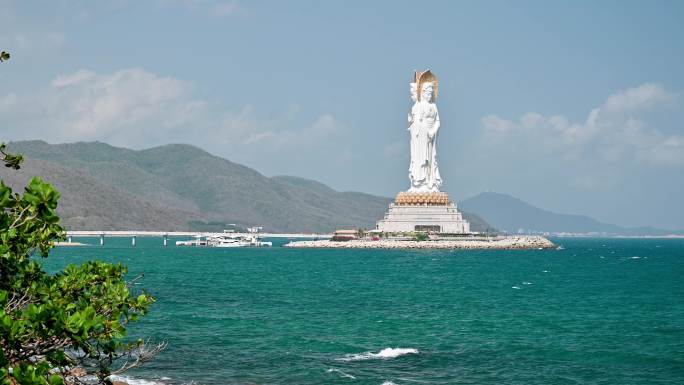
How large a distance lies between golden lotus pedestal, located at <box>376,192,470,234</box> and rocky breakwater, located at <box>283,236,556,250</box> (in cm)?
295

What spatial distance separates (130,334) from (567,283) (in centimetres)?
4585

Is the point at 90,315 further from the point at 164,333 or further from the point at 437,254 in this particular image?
the point at 437,254

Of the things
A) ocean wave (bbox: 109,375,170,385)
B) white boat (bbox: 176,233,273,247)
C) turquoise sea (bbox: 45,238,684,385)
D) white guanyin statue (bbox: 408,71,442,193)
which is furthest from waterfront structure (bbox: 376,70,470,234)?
ocean wave (bbox: 109,375,170,385)

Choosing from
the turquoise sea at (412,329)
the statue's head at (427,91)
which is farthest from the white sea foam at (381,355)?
the statue's head at (427,91)

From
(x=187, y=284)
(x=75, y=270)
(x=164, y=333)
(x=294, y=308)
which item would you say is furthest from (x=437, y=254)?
(x=75, y=270)

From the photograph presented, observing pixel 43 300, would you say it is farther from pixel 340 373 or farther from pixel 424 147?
pixel 424 147

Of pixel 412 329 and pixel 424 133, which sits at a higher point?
pixel 424 133

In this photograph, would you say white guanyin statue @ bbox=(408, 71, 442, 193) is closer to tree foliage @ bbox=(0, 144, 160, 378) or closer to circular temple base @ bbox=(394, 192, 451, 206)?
circular temple base @ bbox=(394, 192, 451, 206)

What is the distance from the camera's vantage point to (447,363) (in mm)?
33125

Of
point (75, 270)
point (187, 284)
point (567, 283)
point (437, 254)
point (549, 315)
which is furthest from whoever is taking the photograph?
point (437, 254)

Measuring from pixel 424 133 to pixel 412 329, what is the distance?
308 feet

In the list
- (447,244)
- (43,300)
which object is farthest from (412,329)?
(447,244)

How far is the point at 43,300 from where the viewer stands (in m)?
14.0

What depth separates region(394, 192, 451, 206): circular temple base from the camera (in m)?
135
